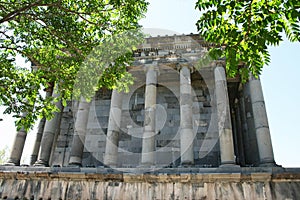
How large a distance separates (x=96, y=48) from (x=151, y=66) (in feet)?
21.2

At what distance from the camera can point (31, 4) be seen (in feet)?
30.8

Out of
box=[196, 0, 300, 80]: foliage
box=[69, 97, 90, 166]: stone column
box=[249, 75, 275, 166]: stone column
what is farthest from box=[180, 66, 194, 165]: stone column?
box=[196, 0, 300, 80]: foliage

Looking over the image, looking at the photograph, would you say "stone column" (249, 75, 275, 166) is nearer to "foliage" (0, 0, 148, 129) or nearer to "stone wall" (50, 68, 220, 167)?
"stone wall" (50, 68, 220, 167)

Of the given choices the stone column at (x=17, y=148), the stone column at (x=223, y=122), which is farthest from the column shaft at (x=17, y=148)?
the stone column at (x=223, y=122)

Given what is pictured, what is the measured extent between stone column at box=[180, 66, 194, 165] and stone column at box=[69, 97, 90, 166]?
6312mm

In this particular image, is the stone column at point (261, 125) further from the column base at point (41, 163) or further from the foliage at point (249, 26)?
the column base at point (41, 163)

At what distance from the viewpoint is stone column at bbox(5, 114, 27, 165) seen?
1519 cm

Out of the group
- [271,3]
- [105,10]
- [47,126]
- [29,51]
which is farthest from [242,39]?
[47,126]

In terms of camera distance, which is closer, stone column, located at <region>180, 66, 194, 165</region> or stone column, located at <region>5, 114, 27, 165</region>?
stone column, located at <region>180, 66, 194, 165</region>

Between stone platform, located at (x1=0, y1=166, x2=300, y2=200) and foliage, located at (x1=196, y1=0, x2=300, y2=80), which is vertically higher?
foliage, located at (x1=196, y1=0, x2=300, y2=80)

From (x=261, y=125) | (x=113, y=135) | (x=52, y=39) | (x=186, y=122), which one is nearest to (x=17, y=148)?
(x=113, y=135)

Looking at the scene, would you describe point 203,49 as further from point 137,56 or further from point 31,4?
point 31,4

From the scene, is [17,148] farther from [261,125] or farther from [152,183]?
[261,125]

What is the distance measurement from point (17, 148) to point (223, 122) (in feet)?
43.2
